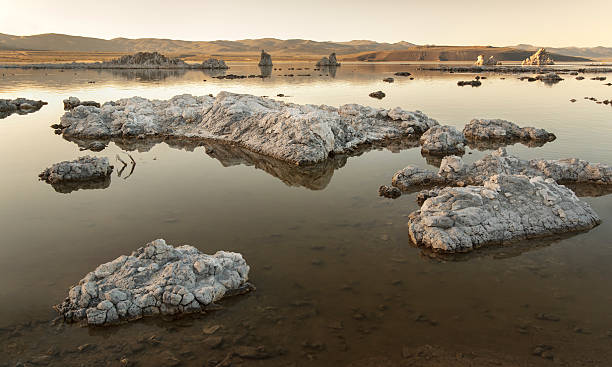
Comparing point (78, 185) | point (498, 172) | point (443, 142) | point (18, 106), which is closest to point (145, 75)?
point (18, 106)

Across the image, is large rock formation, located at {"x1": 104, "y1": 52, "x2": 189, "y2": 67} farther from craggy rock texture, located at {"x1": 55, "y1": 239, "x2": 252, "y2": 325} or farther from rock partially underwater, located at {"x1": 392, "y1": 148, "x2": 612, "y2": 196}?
craggy rock texture, located at {"x1": 55, "y1": 239, "x2": 252, "y2": 325}

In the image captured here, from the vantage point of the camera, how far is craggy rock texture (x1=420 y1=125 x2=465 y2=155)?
2438 cm

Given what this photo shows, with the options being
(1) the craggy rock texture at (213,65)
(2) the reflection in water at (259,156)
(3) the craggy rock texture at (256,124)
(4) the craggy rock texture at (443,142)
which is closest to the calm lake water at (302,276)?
(2) the reflection in water at (259,156)

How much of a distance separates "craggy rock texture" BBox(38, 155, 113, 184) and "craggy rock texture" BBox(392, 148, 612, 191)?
585 inches

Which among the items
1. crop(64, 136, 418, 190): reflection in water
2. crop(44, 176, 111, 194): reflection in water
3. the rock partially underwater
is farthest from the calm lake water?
the rock partially underwater

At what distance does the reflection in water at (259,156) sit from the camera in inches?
778

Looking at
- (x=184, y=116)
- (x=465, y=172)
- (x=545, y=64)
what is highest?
(x=545, y=64)

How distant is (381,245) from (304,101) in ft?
117

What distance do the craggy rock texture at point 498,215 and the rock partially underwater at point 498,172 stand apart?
3486 mm

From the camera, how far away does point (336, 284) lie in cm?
1036

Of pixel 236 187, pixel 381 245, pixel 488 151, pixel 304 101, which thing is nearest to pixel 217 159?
pixel 236 187

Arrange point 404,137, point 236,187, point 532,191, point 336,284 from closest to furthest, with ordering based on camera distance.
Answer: point 336,284 < point 532,191 < point 236,187 < point 404,137

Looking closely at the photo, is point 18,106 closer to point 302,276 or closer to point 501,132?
point 302,276

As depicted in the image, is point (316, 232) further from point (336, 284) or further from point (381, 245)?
point (336, 284)
